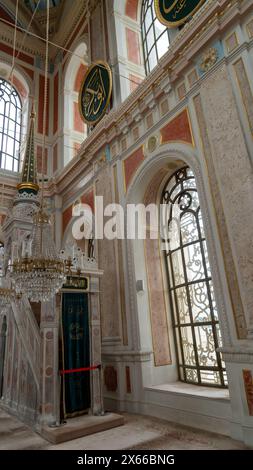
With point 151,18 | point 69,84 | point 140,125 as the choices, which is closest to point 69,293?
point 140,125

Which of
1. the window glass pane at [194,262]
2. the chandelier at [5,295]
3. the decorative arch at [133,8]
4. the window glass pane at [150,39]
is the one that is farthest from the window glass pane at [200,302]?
the decorative arch at [133,8]

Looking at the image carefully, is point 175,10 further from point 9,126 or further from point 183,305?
point 9,126

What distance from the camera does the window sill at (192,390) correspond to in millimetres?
3691

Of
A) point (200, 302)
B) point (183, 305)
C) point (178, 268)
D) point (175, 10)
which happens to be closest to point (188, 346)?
point (183, 305)

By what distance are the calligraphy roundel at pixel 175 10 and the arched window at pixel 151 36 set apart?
0.83 meters

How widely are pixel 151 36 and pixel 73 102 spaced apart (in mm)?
3427

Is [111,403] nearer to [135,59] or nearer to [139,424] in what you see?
[139,424]

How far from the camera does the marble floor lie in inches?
124

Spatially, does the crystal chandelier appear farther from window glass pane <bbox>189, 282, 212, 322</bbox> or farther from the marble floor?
window glass pane <bbox>189, 282, 212, 322</bbox>

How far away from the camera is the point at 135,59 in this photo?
6.98 m

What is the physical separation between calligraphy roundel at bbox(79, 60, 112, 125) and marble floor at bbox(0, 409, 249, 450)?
18.9 ft

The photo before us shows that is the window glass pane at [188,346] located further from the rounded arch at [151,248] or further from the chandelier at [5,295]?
the chandelier at [5,295]

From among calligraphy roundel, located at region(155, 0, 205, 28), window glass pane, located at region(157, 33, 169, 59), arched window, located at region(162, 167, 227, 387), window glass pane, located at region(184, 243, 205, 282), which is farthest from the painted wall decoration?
window glass pane, located at region(157, 33, 169, 59)

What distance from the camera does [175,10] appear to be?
16.7 ft
